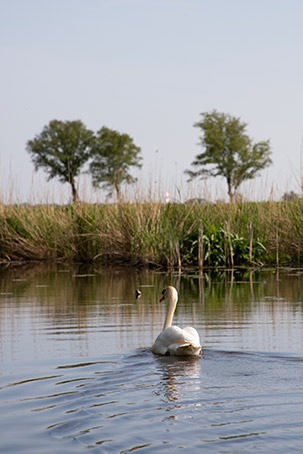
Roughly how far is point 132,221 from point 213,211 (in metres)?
2.02

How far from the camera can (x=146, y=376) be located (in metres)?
8.34

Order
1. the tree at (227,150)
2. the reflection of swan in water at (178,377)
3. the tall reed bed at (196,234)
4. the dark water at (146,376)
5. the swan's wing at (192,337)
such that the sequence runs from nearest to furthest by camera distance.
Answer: the dark water at (146,376) < the reflection of swan in water at (178,377) < the swan's wing at (192,337) < the tall reed bed at (196,234) < the tree at (227,150)

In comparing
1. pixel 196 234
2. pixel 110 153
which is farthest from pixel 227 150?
pixel 196 234

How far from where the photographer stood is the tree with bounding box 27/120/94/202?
8025 cm

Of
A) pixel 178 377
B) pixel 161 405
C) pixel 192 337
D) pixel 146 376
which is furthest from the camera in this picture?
pixel 192 337

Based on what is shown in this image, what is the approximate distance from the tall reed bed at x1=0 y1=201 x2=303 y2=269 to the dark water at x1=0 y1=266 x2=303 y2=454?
19.5 ft

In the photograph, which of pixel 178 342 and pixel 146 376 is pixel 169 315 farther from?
pixel 146 376

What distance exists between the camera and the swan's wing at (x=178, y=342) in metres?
9.20

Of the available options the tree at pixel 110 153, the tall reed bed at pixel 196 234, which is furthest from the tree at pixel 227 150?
the tall reed bed at pixel 196 234

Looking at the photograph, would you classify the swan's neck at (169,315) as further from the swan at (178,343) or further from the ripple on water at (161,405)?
the ripple on water at (161,405)

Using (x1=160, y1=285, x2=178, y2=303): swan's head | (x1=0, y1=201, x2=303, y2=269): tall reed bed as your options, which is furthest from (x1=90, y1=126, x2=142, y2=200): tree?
(x1=160, y1=285, x2=178, y2=303): swan's head

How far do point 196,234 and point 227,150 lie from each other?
53.0 meters

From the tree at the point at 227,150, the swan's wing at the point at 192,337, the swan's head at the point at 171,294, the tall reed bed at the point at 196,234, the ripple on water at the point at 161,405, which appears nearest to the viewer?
the ripple on water at the point at 161,405

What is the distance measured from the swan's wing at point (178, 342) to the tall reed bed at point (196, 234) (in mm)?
11231
